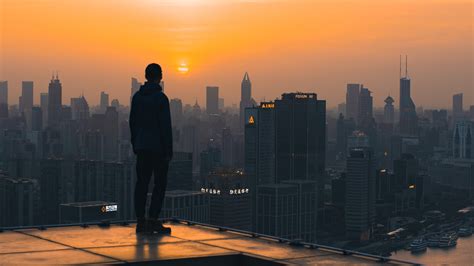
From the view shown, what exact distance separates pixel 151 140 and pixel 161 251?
178cm

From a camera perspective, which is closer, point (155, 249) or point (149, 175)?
point (155, 249)

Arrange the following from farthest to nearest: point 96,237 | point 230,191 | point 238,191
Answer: point 238,191, point 230,191, point 96,237

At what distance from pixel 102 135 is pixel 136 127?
10665cm

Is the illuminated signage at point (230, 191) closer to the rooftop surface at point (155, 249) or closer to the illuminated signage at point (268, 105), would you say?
the illuminated signage at point (268, 105)

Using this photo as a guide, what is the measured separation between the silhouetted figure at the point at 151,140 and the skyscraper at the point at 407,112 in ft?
440

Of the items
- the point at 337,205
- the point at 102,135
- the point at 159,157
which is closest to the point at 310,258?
the point at 159,157

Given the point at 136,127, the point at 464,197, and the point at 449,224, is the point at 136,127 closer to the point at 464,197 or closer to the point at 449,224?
the point at 449,224

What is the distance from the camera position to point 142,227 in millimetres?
8859

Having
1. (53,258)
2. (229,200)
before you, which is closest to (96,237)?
(53,258)

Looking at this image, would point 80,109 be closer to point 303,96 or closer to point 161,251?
Result: point 303,96

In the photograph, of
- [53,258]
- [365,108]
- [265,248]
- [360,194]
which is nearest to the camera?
[53,258]

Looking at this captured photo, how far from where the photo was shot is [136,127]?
909cm

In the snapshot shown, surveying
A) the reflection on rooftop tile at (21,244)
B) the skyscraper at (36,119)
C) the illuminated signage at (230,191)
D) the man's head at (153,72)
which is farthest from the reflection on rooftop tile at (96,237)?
the skyscraper at (36,119)

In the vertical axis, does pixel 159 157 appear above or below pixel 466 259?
above
